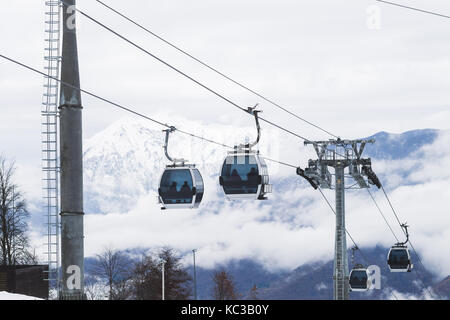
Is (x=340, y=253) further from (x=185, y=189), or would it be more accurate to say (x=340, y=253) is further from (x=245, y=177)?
(x=185, y=189)

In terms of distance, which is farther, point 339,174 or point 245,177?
point 339,174

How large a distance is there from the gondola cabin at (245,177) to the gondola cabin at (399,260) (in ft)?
87.1

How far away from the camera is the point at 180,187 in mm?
20594

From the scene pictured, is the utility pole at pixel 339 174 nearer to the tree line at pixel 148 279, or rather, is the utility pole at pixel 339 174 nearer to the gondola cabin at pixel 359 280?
the gondola cabin at pixel 359 280

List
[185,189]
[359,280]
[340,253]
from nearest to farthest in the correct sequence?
[185,189], [340,253], [359,280]

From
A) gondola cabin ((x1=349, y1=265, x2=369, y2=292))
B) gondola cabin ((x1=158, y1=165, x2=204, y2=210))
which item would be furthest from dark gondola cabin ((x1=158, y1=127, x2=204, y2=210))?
gondola cabin ((x1=349, y1=265, x2=369, y2=292))

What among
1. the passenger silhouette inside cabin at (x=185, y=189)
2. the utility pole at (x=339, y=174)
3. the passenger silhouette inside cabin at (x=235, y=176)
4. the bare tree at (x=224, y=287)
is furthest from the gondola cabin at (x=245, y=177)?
the bare tree at (x=224, y=287)

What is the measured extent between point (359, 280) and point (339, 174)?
8647 mm

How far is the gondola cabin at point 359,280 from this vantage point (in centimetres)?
4362

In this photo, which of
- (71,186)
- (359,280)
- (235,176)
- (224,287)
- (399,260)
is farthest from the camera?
(224,287)

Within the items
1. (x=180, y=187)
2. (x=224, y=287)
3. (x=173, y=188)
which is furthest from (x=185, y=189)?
(x=224, y=287)
